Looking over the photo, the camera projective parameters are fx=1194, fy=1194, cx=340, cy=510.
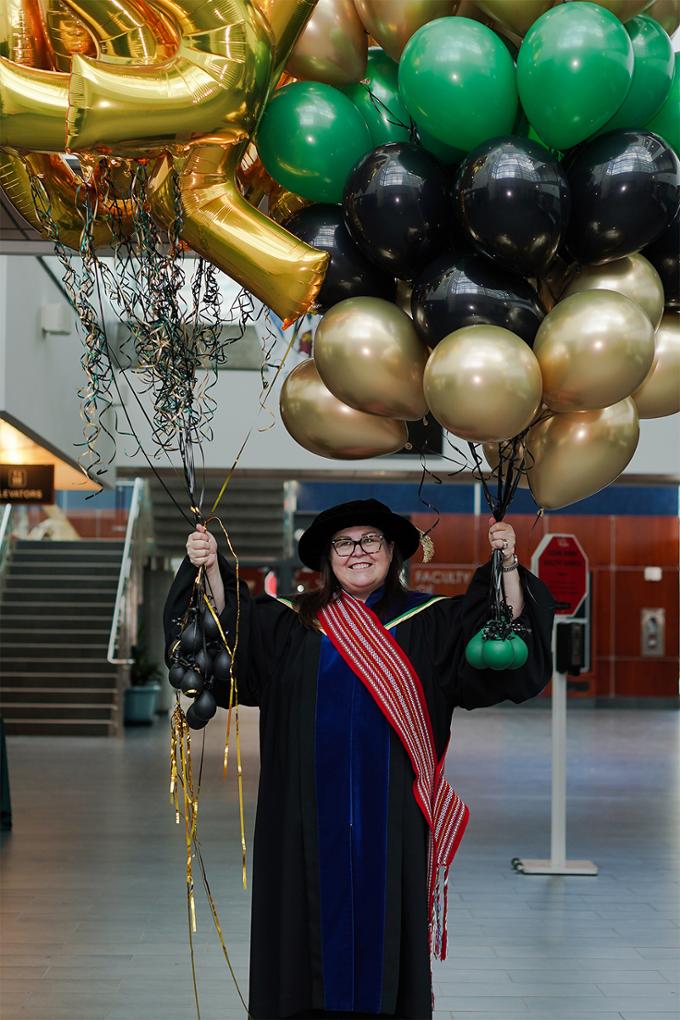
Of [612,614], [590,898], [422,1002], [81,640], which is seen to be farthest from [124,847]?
[612,614]

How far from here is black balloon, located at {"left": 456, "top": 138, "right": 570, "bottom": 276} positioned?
241 centimetres

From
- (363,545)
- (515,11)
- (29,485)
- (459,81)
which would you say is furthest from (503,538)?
(29,485)

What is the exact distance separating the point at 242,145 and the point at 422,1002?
199 centimetres

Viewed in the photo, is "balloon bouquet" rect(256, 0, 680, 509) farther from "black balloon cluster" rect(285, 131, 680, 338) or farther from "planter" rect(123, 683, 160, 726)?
"planter" rect(123, 683, 160, 726)

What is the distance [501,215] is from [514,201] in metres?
0.04

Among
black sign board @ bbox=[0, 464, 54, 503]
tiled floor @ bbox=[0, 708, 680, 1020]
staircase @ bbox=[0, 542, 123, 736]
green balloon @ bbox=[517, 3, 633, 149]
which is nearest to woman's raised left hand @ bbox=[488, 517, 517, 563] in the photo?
green balloon @ bbox=[517, 3, 633, 149]

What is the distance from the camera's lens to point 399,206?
253 cm

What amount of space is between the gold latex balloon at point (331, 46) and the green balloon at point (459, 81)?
23cm

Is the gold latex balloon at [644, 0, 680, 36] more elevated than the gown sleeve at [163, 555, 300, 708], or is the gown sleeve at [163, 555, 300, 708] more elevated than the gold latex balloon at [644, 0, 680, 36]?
the gold latex balloon at [644, 0, 680, 36]

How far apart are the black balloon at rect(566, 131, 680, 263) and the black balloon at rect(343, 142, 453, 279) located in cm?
29

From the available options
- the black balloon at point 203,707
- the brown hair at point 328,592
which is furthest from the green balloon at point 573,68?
the black balloon at point 203,707

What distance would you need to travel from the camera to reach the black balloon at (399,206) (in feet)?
8.31

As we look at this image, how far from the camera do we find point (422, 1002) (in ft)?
9.13

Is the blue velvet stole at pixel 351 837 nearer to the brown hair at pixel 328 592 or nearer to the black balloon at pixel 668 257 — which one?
the brown hair at pixel 328 592
